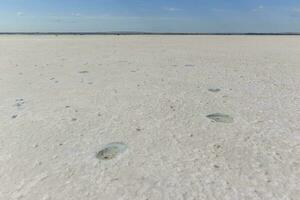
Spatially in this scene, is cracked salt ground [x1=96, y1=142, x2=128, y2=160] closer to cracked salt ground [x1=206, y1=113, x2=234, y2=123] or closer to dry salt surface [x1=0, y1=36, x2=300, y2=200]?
dry salt surface [x1=0, y1=36, x2=300, y2=200]

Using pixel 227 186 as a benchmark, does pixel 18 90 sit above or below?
below

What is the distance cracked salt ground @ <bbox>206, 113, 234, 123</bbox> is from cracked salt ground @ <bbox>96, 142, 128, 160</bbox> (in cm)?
177

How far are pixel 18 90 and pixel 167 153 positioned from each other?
5386 millimetres

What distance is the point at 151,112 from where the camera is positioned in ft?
20.2

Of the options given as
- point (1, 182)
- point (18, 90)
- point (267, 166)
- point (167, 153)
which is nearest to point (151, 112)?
point (167, 153)

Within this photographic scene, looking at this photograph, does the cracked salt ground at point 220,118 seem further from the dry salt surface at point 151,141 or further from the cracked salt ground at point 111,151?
the cracked salt ground at point 111,151

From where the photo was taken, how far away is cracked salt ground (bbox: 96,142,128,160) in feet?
13.9

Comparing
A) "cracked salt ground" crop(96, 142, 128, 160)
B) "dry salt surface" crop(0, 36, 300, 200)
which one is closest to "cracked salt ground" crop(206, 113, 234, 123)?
"dry salt surface" crop(0, 36, 300, 200)

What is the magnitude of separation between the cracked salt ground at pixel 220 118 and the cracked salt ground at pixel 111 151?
177cm

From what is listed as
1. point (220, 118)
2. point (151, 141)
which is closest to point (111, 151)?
point (151, 141)

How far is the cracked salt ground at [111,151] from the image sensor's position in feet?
13.9

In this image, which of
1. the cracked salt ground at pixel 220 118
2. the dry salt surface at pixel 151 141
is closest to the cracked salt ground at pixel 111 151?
the dry salt surface at pixel 151 141

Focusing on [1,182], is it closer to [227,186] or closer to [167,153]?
[167,153]

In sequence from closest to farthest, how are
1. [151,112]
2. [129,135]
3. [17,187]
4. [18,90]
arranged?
[17,187]
[129,135]
[151,112]
[18,90]
